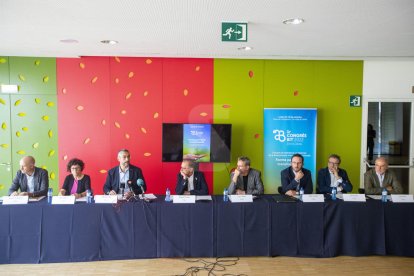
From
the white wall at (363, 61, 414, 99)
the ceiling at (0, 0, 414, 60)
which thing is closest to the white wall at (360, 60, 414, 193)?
the white wall at (363, 61, 414, 99)

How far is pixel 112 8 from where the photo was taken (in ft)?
10.0

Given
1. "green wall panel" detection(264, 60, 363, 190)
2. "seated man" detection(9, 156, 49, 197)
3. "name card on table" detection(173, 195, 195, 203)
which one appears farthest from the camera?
"green wall panel" detection(264, 60, 363, 190)

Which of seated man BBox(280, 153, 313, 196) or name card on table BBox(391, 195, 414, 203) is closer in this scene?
name card on table BBox(391, 195, 414, 203)

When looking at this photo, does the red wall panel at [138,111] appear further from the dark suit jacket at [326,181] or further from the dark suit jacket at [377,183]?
the dark suit jacket at [377,183]

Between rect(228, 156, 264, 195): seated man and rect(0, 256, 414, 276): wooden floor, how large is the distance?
862 millimetres

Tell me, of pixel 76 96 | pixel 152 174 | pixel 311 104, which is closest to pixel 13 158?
pixel 76 96

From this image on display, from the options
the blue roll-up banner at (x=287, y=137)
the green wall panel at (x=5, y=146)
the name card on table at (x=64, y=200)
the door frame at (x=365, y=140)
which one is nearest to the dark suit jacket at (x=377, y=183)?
the blue roll-up banner at (x=287, y=137)

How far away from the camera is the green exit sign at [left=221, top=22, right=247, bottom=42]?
349 centimetres

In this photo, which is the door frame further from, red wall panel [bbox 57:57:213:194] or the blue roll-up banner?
red wall panel [bbox 57:57:213:194]

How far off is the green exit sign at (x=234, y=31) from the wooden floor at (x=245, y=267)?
242 cm

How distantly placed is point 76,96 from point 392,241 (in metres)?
4.97

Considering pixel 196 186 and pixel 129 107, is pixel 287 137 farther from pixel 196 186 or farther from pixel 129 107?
pixel 129 107

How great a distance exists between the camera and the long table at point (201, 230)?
3.77 meters

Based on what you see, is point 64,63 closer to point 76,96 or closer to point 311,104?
point 76,96
